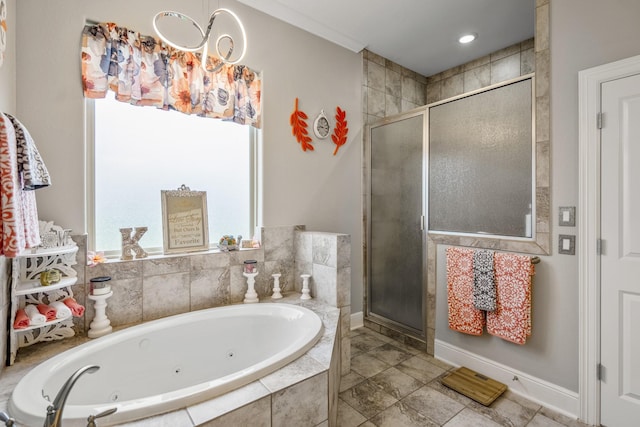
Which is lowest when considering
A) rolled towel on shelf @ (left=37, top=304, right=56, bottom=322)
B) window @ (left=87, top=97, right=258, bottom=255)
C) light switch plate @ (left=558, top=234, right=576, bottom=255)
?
rolled towel on shelf @ (left=37, top=304, right=56, bottom=322)

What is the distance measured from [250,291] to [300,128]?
148 cm

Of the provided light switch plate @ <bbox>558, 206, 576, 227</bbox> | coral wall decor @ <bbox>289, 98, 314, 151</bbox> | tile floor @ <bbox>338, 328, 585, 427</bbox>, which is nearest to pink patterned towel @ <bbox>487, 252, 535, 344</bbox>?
light switch plate @ <bbox>558, 206, 576, 227</bbox>

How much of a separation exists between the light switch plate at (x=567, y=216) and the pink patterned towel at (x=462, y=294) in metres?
0.57

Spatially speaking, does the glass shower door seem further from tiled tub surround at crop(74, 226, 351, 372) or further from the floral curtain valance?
the floral curtain valance

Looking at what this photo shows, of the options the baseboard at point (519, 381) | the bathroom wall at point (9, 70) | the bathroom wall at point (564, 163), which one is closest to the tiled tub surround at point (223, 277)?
the baseboard at point (519, 381)

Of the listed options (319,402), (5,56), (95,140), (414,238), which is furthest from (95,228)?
(414,238)

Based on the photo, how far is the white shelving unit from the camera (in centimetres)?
148

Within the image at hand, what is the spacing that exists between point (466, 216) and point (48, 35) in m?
2.98

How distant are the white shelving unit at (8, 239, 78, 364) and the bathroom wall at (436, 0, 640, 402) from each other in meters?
2.82

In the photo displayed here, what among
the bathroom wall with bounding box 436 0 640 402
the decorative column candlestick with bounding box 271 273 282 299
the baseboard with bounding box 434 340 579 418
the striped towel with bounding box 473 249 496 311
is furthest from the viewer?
the decorative column candlestick with bounding box 271 273 282 299

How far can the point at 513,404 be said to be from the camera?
1.93 meters

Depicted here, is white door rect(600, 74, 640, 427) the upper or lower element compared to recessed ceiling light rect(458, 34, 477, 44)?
lower

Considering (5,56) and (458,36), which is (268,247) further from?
(458,36)

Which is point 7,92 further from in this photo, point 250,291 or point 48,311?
point 250,291
